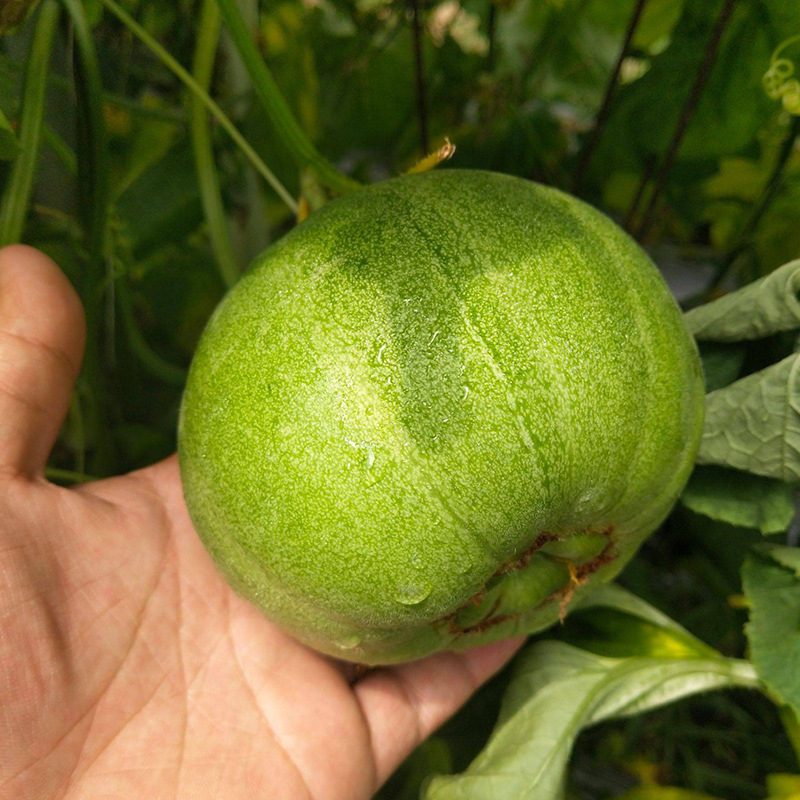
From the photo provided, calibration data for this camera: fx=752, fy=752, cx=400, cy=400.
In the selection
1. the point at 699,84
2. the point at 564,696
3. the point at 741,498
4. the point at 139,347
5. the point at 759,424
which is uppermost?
the point at 699,84

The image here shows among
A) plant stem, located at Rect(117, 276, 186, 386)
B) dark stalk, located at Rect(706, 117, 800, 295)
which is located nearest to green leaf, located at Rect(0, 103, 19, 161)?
plant stem, located at Rect(117, 276, 186, 386)

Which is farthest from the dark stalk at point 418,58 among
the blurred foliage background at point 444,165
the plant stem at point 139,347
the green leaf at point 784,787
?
the green leaf at point 784,787

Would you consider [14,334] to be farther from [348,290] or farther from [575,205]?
[575,205]

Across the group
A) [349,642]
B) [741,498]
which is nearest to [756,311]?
[741,498]

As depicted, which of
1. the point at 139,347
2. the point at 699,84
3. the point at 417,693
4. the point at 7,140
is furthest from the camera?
the point at 139,347

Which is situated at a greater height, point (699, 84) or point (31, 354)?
point (699, 84)

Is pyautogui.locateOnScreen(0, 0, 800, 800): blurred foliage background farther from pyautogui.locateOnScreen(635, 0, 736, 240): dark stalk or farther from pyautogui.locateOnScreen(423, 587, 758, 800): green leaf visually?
pyautogui.locateOnScreen(423, 587, 758, 800): green leaf

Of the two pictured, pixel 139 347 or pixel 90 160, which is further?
pixel 139 347

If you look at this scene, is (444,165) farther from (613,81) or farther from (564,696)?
(564,696)
